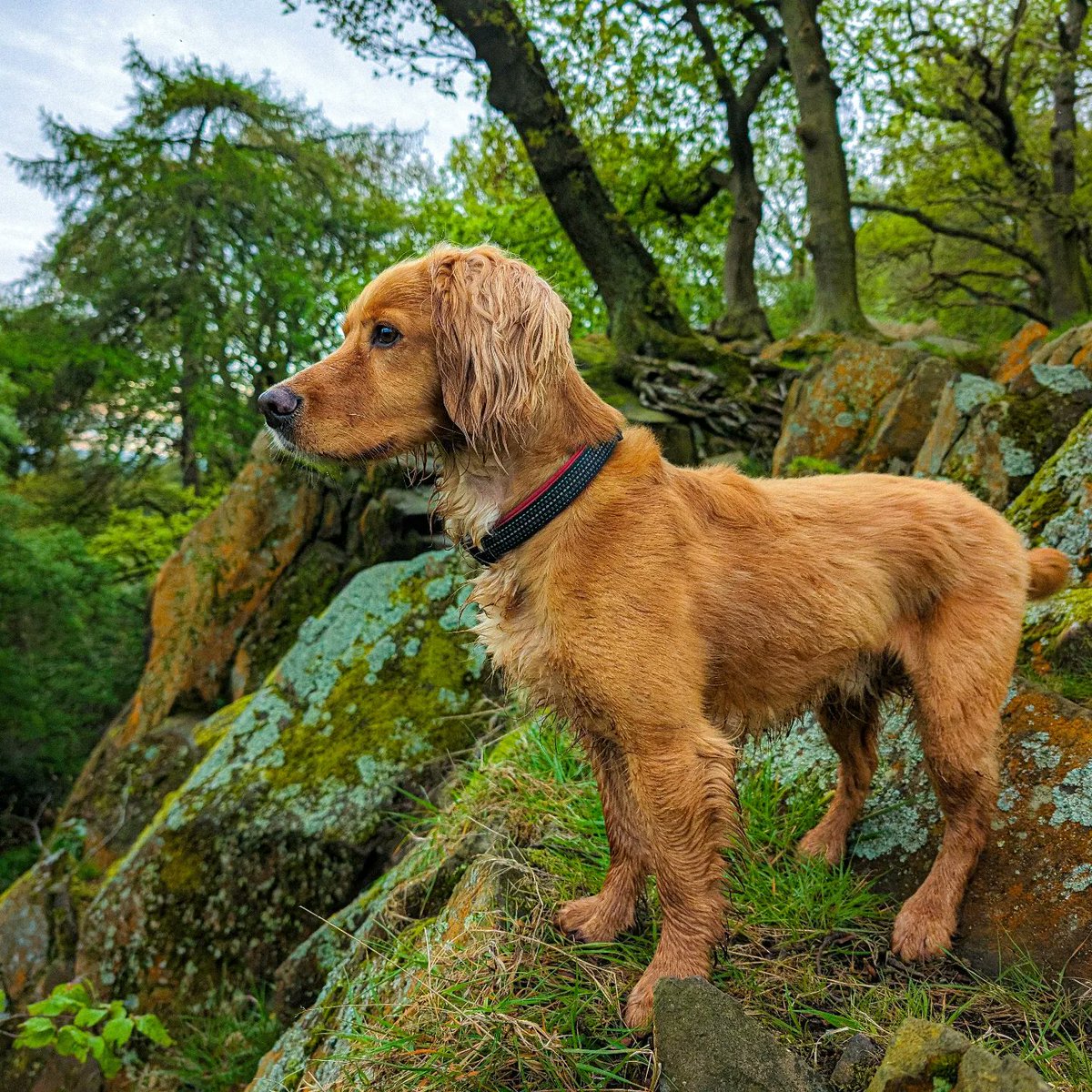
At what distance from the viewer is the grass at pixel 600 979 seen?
7.43 feet

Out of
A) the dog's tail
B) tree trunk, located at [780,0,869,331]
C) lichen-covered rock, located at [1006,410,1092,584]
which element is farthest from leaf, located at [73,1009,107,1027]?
tree trunk, located at [780,0,869,331]

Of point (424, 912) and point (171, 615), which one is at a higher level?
point (171, 615)

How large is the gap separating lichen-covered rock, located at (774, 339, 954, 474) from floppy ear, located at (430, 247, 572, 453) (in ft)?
14.0

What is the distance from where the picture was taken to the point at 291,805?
181 inches

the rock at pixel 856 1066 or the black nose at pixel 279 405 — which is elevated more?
the black nose at pixel 279 405

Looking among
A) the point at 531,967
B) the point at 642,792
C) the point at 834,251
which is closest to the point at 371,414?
→ the point at 642,792

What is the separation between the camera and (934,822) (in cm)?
295

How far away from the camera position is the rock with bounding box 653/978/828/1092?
6.21ft

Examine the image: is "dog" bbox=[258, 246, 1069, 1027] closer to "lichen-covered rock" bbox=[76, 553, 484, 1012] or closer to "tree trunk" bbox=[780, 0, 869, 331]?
"lichen-covered rock" bbox=[76, 553, 484, 1012]

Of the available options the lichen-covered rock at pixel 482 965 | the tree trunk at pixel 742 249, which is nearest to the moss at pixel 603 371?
the tree trunk at pixel 742 249

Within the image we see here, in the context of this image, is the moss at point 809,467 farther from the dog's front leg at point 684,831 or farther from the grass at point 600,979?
the dog's front leg at point 684,831

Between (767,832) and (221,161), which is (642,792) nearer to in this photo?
(767,832)

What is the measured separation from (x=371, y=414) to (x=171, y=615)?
20.8 feet

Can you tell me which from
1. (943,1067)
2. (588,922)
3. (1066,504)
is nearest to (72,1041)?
(588,922)
